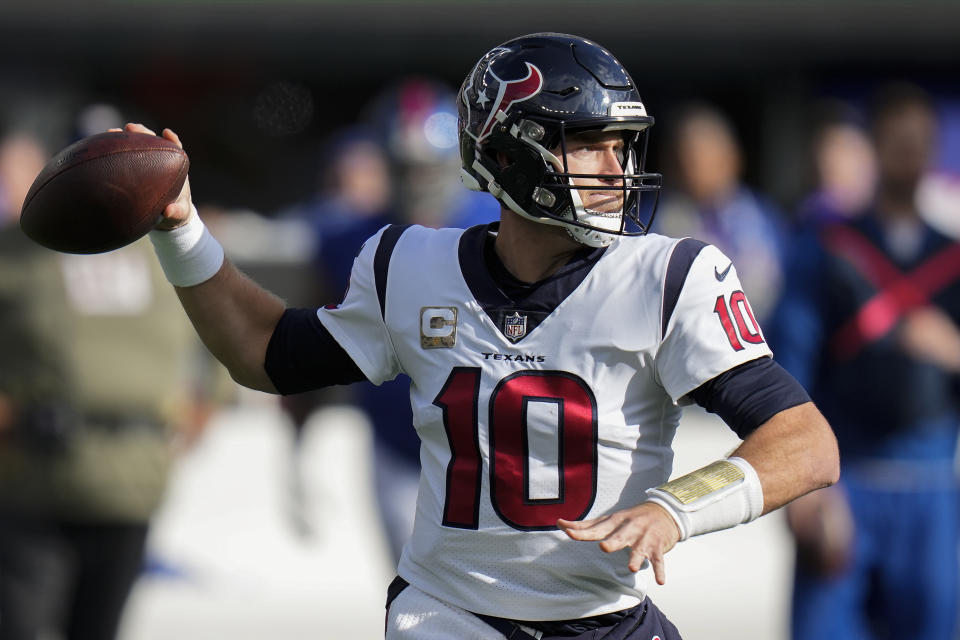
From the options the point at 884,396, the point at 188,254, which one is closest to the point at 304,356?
the point at 188,254

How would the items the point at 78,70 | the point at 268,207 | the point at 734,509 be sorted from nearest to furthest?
the point at 734,509
the point at 78,70
the point at 268,207

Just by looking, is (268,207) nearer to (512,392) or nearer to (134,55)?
(134,55)

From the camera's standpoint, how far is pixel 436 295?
10.1ft

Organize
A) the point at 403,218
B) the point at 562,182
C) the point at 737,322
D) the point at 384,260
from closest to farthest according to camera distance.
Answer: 1. the point at 737,322
2. the point at 562,182
3. the point at 384,260
4. the point at 403,218

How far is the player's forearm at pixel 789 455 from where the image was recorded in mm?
2775

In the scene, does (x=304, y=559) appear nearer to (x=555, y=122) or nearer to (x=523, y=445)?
(x=523, y=445)

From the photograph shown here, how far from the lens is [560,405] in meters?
2.91

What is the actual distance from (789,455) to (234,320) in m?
1.21

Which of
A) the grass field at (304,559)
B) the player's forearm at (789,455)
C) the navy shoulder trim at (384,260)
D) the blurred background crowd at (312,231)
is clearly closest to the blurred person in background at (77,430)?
the blurred background crowd at (312,231)

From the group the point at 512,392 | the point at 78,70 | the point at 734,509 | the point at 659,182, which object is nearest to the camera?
the point at 734,509

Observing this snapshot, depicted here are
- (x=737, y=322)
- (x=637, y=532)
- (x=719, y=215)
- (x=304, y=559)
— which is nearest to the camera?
(x=637, y=532)

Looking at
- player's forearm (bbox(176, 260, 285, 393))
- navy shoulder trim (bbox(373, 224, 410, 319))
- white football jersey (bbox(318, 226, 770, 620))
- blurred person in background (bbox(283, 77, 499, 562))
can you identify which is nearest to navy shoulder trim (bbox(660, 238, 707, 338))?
white football jersey (bbox(318, 226, 770, 620))

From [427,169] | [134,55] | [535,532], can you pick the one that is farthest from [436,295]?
[134,55]

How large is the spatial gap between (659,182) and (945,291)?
8.38ft
